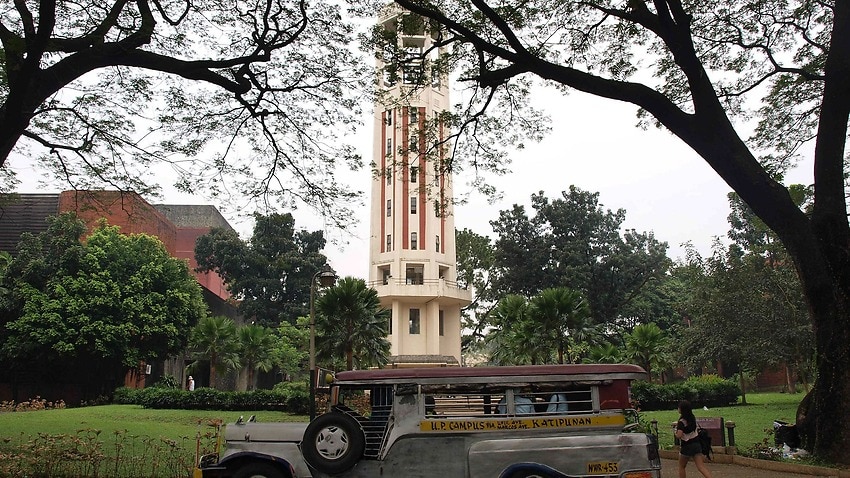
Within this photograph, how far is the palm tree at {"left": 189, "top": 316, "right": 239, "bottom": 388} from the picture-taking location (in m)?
33.5

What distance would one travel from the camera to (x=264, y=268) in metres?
54.5

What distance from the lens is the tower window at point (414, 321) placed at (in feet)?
159

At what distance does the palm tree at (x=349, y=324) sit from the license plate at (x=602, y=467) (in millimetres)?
21863

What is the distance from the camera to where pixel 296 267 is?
54.7 m

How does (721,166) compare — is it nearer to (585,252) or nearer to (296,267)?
(585,252)

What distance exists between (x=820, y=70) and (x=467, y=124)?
921cm

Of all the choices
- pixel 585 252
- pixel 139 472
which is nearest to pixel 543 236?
pixel 585 252

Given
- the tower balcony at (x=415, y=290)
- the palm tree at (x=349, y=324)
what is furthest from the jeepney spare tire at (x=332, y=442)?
the tower balcony at (x=415, y=290)

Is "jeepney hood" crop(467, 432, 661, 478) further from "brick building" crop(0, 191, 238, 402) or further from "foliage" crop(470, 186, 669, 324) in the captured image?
"foliage" crop(470, 186, 669, 324)

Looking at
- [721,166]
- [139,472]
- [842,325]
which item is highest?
[721,166]

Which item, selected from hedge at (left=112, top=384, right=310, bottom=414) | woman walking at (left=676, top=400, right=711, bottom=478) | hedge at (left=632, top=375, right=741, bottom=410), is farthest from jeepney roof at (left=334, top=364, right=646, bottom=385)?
hedge at (left=632, top=375, right=741, bottom=410)

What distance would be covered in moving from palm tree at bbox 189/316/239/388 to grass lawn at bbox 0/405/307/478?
29.8 ft

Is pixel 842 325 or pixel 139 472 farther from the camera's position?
pixel 842 325

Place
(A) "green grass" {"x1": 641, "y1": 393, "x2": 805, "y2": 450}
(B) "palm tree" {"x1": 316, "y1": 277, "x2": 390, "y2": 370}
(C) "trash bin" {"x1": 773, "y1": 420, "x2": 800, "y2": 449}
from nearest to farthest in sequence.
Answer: (C) "trash bin" {"x1": 773, "y1": 420, "x2": 800, "y2": 449}
(A) "green grass" {"x1": 641, "y1": 393, "x2": 805, "y2": 450}
(B) "palm tree" {"x1": 316, "y1": 277, "x2": 390, "y2": 370}
